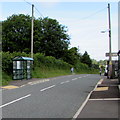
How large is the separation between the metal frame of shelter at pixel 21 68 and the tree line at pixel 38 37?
2722cm

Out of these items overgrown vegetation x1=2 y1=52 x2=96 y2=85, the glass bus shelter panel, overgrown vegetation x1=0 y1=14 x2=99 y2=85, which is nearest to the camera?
overgrown vegetation x1=2 y1=52 x2=96 y2=85

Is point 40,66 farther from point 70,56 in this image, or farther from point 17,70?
point 70,56

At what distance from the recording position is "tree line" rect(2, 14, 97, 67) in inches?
2175

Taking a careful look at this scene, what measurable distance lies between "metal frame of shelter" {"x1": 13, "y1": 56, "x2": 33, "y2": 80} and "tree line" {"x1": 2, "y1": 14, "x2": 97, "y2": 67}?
2722cm

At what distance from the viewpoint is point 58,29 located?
2249 inches

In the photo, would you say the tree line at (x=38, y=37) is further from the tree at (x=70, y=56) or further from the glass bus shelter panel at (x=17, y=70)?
the glass bus shelter panel at (x=17, y=70)

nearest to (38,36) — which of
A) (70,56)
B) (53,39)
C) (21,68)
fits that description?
(53,39)

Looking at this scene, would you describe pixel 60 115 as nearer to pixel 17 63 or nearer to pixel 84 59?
pixel 17 63

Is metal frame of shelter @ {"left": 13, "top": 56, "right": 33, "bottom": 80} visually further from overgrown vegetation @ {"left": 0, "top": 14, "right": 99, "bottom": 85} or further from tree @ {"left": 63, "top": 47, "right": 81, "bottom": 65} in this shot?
tree @ {"left": 63, "top": 47, "right": 81, "bottom": 65}

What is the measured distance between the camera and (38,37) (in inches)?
2141

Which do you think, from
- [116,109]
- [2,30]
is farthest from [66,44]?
[116,109]

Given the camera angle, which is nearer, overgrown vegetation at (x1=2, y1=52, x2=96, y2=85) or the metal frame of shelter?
overgrown vegetation at (x1=2, y1=52, x2=96, y2=85)

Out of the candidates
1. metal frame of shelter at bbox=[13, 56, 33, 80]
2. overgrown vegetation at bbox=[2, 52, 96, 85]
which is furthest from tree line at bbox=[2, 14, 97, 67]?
metal frame of shelter at bbox=[13, 56, 33, 80]

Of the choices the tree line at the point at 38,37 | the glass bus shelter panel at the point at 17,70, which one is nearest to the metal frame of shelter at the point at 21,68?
the glass bus shelter panel at the point at 17,70
